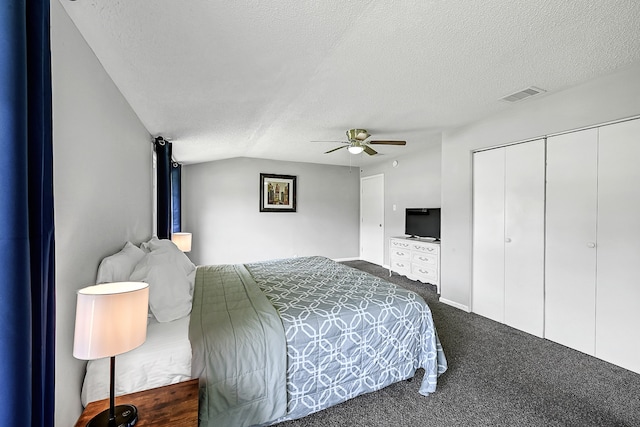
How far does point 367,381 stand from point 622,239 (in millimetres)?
2381

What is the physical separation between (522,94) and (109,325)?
135 inches

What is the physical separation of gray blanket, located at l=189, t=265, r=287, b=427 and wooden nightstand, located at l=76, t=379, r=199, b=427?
0.13 metres

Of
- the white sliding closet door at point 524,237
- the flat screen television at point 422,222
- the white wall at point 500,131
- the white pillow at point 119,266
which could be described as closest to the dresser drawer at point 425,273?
the white wall at point 500,131

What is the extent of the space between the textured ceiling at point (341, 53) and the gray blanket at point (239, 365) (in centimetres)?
162

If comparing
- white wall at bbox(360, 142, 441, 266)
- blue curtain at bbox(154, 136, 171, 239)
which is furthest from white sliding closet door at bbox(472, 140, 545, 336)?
blue curtain at bbox(154, 136, 171, 239)

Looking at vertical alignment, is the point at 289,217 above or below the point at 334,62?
below

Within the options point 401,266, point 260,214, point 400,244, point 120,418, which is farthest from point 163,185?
point 401,266

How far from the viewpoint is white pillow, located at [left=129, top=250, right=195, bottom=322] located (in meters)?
1.70

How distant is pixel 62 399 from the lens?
115 cm

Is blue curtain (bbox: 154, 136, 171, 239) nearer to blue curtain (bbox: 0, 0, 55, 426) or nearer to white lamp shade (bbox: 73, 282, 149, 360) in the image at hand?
white lamp shade (bbox: 73, 282, 149, 360)

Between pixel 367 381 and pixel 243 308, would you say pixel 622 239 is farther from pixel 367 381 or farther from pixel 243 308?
pixel 243 308

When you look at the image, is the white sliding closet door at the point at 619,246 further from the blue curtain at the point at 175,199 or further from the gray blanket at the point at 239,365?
the blue curtain at the point at 175,199

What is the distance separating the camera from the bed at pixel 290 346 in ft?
4.83

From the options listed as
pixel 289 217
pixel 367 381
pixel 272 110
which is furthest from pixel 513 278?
pixel 289 217
